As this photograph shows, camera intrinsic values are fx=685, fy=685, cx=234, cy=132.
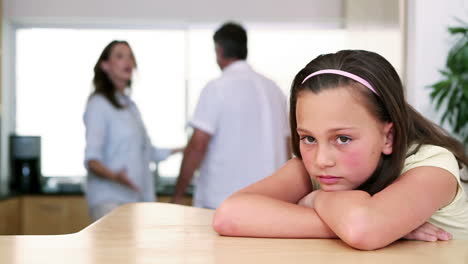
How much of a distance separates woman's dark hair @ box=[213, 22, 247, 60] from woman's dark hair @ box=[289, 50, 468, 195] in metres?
1.83

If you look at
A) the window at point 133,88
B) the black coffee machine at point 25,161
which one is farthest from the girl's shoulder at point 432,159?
the black coffee machine at point 25,161

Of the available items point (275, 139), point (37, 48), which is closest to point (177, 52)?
point (37, 48)

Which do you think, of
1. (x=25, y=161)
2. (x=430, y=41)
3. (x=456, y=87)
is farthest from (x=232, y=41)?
(x=25, y=161)

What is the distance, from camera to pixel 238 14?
5000mm

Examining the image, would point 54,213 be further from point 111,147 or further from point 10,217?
point 111,147

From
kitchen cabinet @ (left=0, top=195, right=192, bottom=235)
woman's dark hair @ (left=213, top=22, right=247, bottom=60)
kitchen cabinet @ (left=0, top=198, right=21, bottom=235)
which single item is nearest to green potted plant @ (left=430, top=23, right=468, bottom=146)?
woman's dark hair @ (left=213, top=22, right=247, bottom=60)

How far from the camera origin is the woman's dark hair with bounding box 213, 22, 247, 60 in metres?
3.15

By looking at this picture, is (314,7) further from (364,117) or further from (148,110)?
(364,117)

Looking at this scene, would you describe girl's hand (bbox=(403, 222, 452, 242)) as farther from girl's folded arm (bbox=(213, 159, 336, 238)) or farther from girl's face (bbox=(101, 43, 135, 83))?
girl's face (bbox=(101, 43, 135, 83))

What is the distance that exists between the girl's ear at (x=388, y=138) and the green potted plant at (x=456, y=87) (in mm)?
1460

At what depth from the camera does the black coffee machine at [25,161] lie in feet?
16.0

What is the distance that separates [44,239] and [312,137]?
50cm

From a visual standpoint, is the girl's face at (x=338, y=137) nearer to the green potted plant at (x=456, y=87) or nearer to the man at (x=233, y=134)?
the green potted plant at (x=456, y=87)

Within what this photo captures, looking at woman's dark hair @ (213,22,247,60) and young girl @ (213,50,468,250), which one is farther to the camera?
woman's dark hair @ (213,22,247,60)
